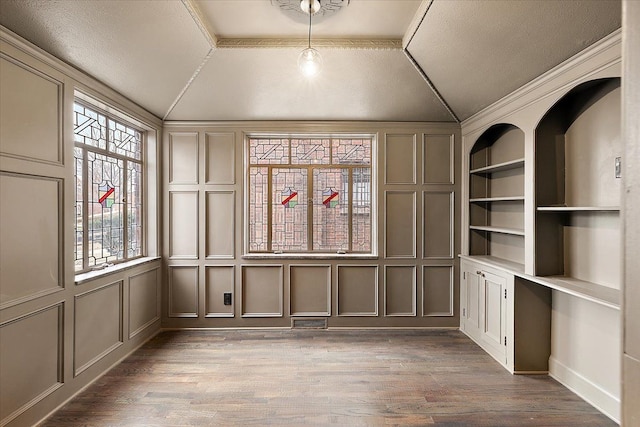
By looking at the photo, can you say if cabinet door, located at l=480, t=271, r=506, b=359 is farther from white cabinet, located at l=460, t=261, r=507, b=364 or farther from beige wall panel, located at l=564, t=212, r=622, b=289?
beige wall panel, located at l=564, t=212, r=622, b=289

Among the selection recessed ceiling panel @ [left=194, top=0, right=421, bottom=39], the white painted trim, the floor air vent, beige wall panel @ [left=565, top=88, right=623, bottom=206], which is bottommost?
the floor air vent

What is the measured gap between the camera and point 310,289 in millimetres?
4105

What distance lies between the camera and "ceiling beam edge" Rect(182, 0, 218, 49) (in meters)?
2.43

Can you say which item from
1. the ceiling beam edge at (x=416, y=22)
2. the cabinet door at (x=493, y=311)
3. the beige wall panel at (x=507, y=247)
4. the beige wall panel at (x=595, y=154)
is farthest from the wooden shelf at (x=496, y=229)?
the ceiling beam edge at (x=416, y=22)

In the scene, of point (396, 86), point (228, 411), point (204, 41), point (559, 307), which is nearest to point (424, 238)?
point (559, 307)

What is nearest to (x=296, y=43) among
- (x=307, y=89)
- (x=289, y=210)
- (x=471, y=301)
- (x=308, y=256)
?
(x=307, y=89)

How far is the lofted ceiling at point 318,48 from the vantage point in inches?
87.2

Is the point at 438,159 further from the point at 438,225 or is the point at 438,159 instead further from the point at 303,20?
the point at 303,20

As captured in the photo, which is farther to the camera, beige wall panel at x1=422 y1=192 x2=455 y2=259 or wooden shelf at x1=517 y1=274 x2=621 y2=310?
beige wall panel at x1=422 y1=192 x2=455 y2=259

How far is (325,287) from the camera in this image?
411cm

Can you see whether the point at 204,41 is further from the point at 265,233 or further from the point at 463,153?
the point at 463,153

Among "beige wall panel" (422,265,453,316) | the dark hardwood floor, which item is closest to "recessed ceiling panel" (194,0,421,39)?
"beige wall panel" (422,265,453,316)

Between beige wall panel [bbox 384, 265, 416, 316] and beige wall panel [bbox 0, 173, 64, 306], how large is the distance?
124 inches

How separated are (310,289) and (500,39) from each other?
10.0 ft
